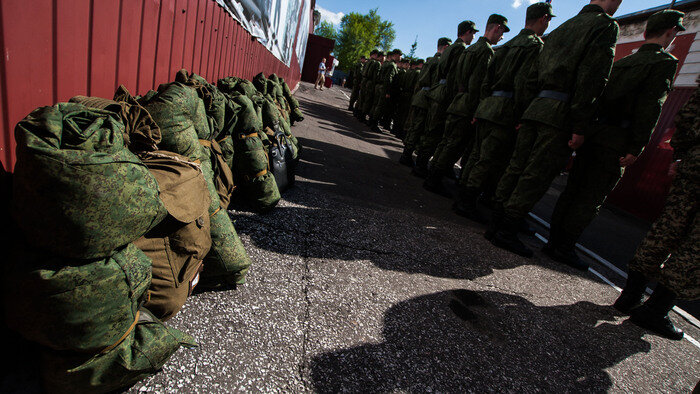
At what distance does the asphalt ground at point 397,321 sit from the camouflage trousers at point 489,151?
73 cm

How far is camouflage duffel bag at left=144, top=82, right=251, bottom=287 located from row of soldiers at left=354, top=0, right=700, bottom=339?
2.65 m

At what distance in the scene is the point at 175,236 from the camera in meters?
1.43

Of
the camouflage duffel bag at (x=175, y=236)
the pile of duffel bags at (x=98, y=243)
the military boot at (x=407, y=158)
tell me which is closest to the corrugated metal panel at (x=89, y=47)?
the pile of duffel bags at (x=98, y=243)

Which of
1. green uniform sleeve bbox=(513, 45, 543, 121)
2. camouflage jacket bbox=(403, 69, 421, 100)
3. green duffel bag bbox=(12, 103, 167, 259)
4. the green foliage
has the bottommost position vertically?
green duffel bag bbox=(12, 103, 167, 259)

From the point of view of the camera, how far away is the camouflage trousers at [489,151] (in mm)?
3689

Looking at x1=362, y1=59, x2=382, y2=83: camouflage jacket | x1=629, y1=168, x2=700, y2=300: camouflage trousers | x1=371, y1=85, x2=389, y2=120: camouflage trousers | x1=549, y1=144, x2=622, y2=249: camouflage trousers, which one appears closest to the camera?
x1=629, y1=168, x2=700, y2=300: camouflage trousers

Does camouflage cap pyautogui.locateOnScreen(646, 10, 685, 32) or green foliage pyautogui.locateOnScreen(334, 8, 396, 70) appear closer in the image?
camouflage cap pyautogui.locateOnScreen(646, 10, 685, 32)

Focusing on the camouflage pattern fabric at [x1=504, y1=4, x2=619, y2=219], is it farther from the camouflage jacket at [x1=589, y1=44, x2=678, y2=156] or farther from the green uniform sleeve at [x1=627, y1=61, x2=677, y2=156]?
the green uniform sleeve at [x1=627, y1=61, x2=677, y2=156]

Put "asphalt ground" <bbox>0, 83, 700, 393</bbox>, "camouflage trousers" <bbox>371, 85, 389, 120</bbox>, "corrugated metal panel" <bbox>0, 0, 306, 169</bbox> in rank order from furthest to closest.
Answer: "camouflage trousers" <bbox>371, 85, 389, 120</bbox>, "asphalt ground" <bbox>0, 83, 700, 393</bbox>, "corrugated metal panel" <bbox>0, 0, 306, 169</bbox>

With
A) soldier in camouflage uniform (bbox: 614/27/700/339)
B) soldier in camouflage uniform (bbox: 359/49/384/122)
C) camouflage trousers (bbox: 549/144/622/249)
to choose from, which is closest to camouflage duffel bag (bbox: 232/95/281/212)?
camouflage trousers (bbox: 549/144/622/249)

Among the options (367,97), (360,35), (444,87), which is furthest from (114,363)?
(360,35)

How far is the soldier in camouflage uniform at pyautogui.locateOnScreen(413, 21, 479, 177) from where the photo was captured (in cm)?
496

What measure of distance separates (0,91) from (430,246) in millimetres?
2853

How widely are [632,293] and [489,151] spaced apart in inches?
70.9
